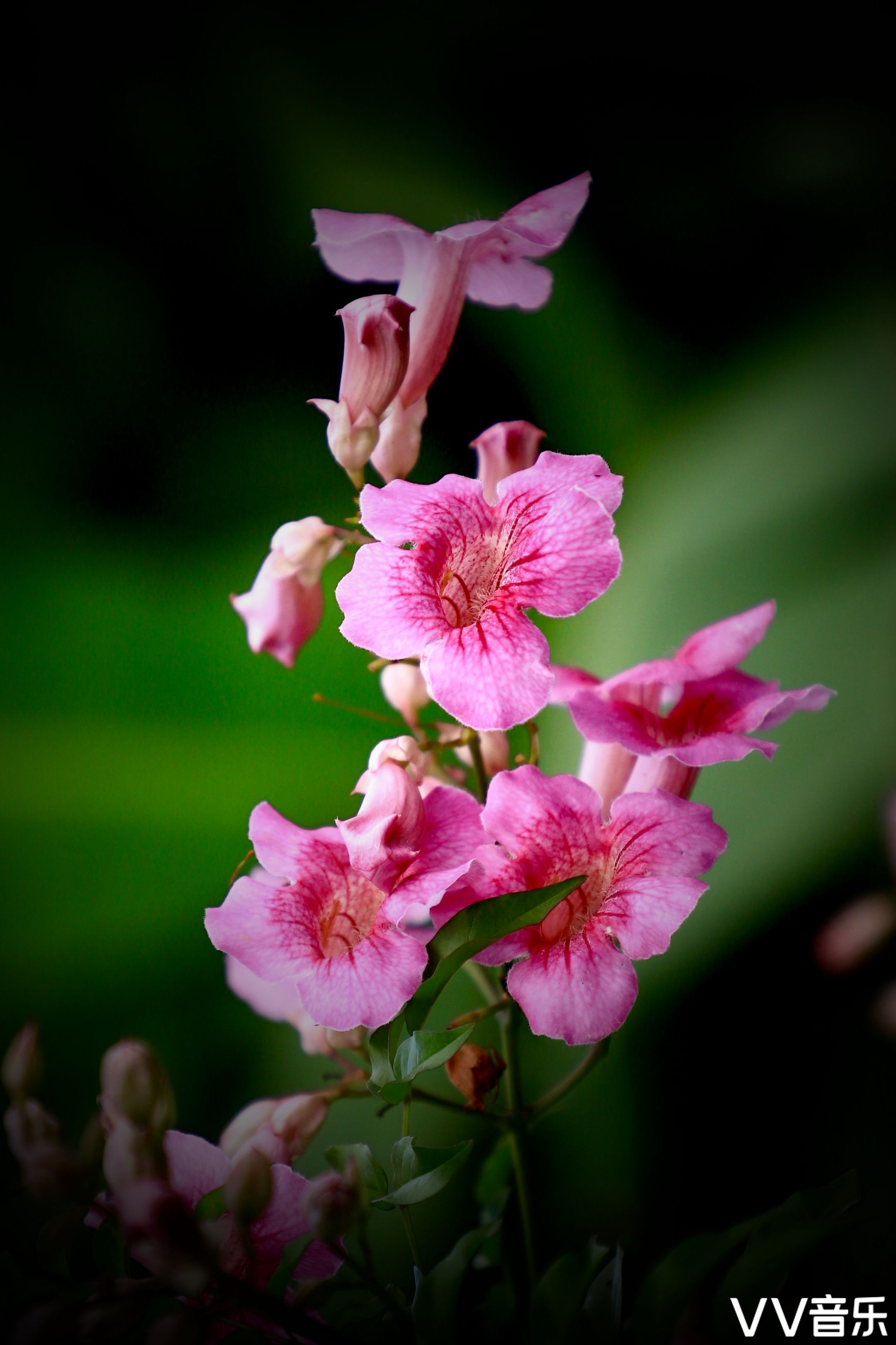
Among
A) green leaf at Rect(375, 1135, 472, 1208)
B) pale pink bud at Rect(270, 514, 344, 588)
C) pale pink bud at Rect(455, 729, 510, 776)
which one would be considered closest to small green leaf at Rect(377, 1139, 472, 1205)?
green leaf at Rect(375, 1135, 472, 1208)

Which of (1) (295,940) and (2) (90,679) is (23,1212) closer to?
(1) (295,940)

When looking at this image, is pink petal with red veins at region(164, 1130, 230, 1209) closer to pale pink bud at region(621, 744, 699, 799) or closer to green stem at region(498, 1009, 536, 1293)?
green stem at region(498, 1009, 536, 1293)

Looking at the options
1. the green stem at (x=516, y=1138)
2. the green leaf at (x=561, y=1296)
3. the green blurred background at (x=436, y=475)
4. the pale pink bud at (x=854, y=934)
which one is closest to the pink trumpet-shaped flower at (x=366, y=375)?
the green blurred background at (x=436, y=475)

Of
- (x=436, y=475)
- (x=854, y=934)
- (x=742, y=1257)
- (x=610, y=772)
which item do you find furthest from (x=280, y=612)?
(x=854, y=934)

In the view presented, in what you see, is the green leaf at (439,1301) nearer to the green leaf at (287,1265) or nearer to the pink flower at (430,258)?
the green leaf at (287,1265)

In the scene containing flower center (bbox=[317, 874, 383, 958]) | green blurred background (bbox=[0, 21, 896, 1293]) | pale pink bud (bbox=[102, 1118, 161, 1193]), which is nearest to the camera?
pale pink bud (bbox=[102, 1118, 161, 1193])

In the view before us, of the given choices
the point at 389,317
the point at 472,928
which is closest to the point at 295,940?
the point at 472,928

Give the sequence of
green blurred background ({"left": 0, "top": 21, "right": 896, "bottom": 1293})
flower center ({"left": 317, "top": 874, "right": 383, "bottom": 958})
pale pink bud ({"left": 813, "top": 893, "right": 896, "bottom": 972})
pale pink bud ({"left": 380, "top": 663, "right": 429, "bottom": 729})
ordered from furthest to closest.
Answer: pale pink bud ({"left": 813, "top": 893, "right": 896, "bottom": 972}) < green blurred background ({"left": 0, "top": 21, "right": 896, "bottom": 1293}) < pale pink bud ({"left": 380, "top": 663, "right": 429, "bottom": 729}) < flower center ({"left": 317, "top": 874, "right": 383, "bottom": 958})
